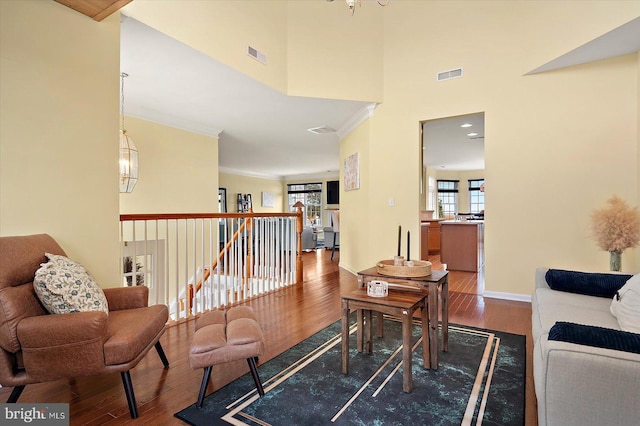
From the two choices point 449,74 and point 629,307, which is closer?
point 629,307

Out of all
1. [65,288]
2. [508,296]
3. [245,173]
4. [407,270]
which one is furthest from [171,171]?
[245,173]

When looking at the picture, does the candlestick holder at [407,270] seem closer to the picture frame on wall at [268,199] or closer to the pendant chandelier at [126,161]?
the pendant chandelier at [126,161]

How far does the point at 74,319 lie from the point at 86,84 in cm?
178

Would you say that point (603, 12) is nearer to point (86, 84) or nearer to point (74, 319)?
point (86, 84)

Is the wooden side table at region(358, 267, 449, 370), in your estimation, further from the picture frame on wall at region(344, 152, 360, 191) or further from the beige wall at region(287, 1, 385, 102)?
the picture frame on wall at region(344, 152, 360, 191)

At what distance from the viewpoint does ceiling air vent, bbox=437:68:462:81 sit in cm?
436

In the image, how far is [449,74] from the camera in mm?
4422

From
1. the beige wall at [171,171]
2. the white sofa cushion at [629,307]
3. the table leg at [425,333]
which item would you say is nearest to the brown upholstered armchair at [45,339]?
the table leg at [425,333]

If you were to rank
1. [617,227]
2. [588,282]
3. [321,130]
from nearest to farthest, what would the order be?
[588,282] < [617,227] < [321,130]

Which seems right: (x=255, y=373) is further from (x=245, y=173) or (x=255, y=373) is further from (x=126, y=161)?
(x=245, y=173)

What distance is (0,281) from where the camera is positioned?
1.63 meters

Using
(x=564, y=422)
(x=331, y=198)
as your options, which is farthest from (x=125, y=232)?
(x=331, y=198)

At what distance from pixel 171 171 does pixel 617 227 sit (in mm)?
5843

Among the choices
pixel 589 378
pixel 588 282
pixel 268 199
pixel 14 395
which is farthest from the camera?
pixel 268 199
